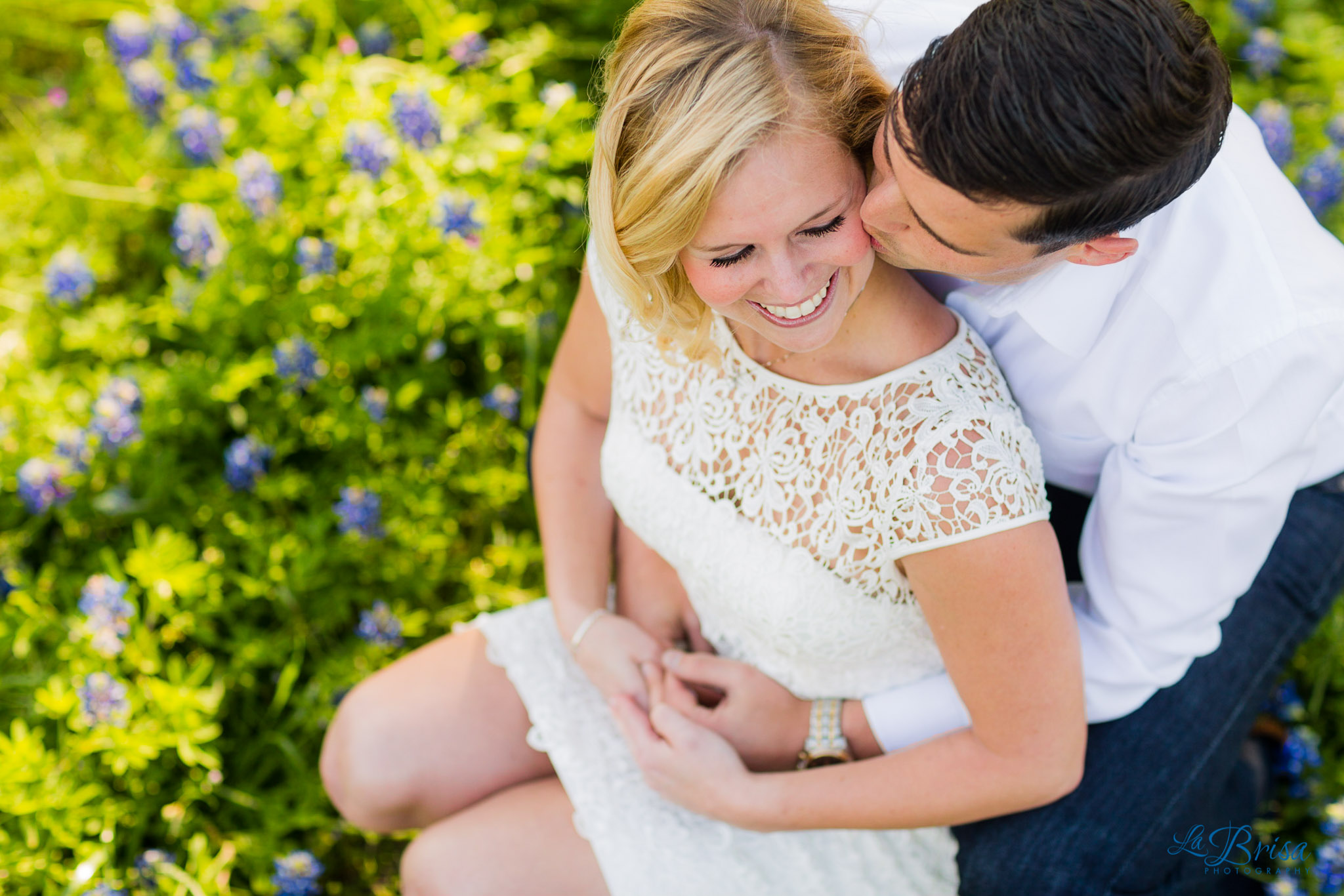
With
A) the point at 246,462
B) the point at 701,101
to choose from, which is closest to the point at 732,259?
the point at 701,101

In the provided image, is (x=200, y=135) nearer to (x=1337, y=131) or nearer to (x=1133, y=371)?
(x=1133, y=371)

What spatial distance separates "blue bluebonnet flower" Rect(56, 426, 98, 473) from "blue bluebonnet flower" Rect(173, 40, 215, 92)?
3.21ft

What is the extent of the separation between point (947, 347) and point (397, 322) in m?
1.51

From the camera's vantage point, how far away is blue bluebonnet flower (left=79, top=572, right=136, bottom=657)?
201 centimetres

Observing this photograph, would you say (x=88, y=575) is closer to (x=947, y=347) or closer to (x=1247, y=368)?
(x=947, y=347)

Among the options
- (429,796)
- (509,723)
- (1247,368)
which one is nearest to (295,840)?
(429,796)

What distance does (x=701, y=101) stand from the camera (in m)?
1.20

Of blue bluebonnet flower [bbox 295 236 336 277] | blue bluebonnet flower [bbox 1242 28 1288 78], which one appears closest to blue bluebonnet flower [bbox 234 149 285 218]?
blue bluebonnet flower [bbox 295 236 336 277]

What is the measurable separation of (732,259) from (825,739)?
0.86m

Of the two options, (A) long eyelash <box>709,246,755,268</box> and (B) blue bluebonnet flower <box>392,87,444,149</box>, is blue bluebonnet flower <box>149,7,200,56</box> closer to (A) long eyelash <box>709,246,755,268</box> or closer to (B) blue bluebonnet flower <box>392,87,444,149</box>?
(B) blue bluebonnet flower <box>392,87,444,149</box>

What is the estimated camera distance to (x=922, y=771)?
1.51 metres

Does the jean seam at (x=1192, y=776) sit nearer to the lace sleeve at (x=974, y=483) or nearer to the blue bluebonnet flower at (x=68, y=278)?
the lace sleeve at (x=974, y=483)

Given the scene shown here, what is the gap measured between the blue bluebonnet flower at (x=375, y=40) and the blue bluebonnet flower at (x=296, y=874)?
2.07 meters

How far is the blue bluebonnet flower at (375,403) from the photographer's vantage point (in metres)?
2.38
